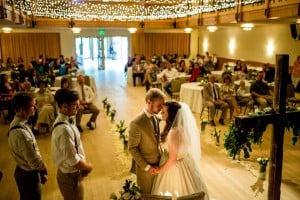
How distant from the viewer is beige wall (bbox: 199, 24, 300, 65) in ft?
42.4

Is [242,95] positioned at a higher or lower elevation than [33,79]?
lower

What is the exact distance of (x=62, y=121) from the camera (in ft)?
8.30

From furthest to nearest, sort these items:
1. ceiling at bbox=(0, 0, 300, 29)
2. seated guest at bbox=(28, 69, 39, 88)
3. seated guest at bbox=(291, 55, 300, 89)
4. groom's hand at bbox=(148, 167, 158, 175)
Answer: seated guest at bbox=(291, 55, 300, 89), seated guest at bbox=(28, 69, 39, 88), ceiling at bbox=(0, 0, 300, 29), groom's hand at bbox=(148, 167, 158, 175)

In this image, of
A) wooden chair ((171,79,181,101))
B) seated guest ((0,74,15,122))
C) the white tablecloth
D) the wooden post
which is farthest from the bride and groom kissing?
wooden chair ((171,79,181,101))

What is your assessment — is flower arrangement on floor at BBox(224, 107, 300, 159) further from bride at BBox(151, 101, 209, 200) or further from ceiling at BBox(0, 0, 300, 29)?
ceiling at BBox(0, 0, 300, 29)

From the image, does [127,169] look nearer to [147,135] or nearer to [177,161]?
[177,161]

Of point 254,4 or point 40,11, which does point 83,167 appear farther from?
point 40,11

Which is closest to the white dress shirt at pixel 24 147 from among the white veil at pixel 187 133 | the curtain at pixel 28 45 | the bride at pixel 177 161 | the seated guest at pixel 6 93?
the bride at pixel 177 161

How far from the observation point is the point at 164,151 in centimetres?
328

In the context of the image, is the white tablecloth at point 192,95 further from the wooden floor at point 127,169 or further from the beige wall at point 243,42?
the beige wall at point 243,42

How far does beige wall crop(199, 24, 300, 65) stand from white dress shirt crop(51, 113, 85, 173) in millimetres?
11959

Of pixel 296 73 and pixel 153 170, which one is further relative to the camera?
pixel 296 73

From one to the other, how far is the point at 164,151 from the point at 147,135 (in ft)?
1.20

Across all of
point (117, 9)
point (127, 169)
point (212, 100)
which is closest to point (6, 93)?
point (127, 169)
